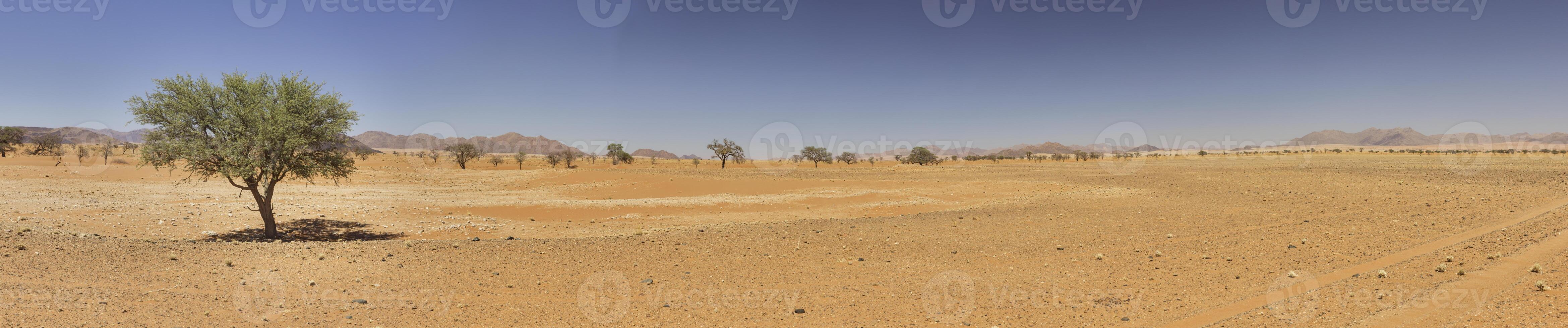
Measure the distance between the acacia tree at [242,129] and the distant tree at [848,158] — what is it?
71453mm

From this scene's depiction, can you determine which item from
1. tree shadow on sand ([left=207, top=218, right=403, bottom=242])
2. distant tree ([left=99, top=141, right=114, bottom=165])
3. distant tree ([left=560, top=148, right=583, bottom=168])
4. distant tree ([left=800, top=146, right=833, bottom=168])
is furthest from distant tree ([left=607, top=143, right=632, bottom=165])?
tree shadow on sand ([left=207, top=218, right=403, bottom=242])

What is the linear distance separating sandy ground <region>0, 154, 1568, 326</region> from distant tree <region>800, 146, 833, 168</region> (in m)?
59.7

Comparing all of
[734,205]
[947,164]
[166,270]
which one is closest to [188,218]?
[166,270]

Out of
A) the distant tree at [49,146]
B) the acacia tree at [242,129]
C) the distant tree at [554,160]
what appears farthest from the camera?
the distant tree at [554,160]

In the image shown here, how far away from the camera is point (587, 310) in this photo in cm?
648

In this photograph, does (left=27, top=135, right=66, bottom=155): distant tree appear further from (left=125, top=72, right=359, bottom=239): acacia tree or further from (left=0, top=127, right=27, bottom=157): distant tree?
(left=125, top=72, right=359, bottom=239): acacia tree

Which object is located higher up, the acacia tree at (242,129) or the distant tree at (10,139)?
the distant tree at (10,139)

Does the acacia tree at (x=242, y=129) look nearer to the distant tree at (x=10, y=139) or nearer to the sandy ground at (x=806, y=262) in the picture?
the sandy ground at (x=806, y=262)

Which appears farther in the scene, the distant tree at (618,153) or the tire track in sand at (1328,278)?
the distant tree at (618,153)

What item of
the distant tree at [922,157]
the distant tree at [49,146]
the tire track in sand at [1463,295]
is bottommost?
the tire track in sand at [1463,295]

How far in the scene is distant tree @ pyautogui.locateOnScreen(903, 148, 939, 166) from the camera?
7300cm

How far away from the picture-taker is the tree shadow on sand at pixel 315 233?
12180mm

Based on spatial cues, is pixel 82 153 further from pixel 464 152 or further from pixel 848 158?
pixel 848 158

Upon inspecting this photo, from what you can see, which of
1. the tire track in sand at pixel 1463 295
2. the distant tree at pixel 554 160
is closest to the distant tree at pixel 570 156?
the distant tree at pixel 554 160
